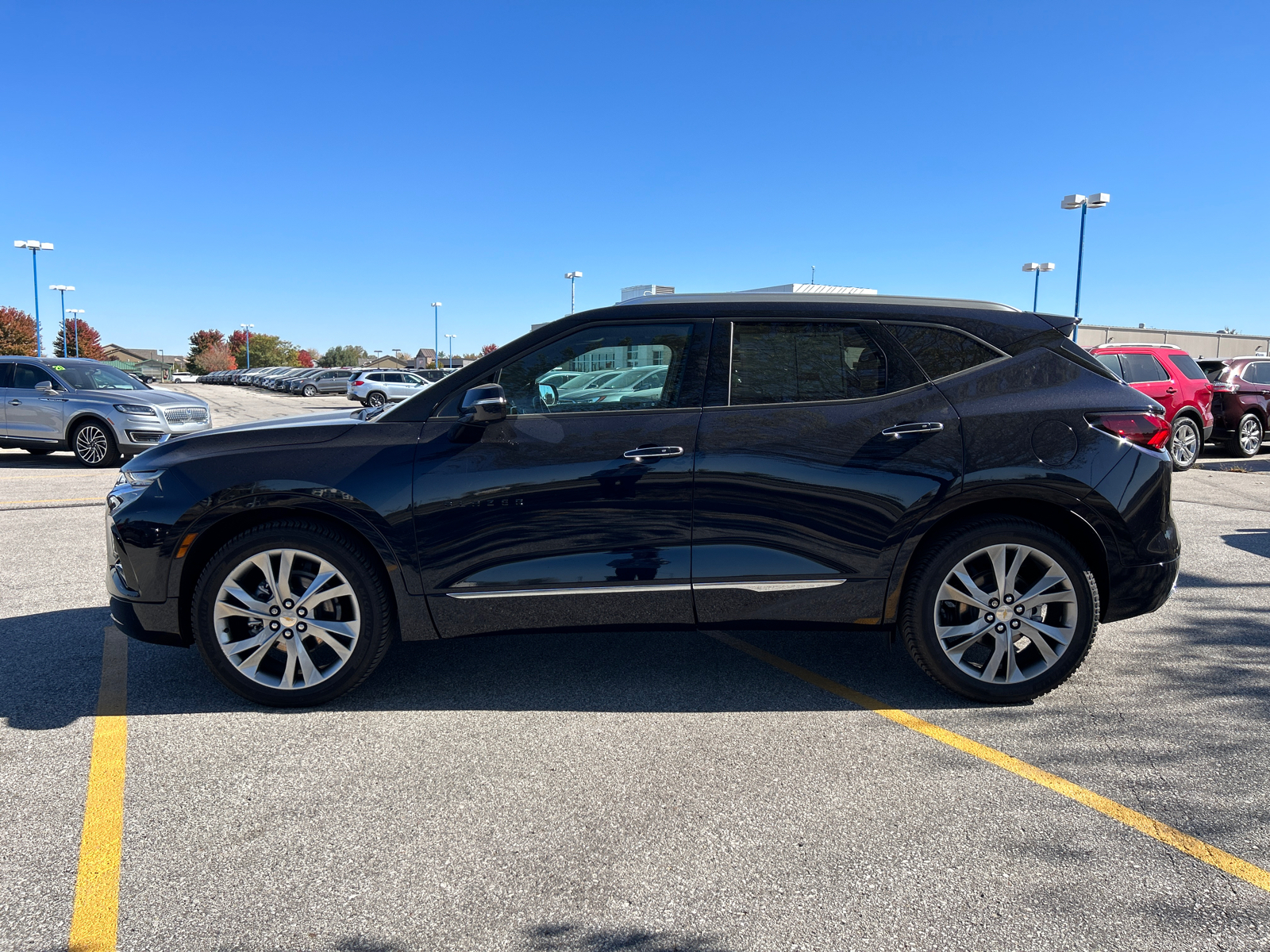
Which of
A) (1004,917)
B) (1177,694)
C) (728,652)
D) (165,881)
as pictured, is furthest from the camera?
(728,652)

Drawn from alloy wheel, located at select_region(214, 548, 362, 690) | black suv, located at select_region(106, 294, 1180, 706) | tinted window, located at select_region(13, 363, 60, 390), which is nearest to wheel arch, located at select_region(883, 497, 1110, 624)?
black suv, located at select_region(106, 294, 1180, 706)

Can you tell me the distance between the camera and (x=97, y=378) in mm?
14188

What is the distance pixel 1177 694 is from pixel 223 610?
14.0ft

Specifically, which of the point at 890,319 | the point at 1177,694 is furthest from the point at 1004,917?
the point at 890,319

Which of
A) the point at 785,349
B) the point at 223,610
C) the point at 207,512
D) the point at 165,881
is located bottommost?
the point at 165,881

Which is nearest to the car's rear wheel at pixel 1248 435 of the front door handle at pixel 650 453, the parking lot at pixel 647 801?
the parking lot at pixel 647 801

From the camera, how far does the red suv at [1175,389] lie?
14.1 meters

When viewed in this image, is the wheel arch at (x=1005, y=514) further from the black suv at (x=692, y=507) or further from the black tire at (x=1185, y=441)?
the black tire at (x=1185, y=441)

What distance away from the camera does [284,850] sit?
2742mm

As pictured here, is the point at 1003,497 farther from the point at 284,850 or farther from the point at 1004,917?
the point at 284,850

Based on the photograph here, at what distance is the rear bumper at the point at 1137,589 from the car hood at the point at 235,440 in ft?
11.2

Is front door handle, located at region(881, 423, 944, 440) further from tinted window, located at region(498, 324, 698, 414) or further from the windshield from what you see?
the windshield

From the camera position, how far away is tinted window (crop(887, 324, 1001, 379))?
12.8ft

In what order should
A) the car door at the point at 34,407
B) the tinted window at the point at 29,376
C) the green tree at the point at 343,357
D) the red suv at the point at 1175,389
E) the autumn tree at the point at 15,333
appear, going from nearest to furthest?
1. the car door at the point at 34,407
2. the tinted window at the point at 29,376
3. the red suv at the point at 1175,389
4. the autumn tree at the point at 15,333
5. the green tree at the point at 343,357
